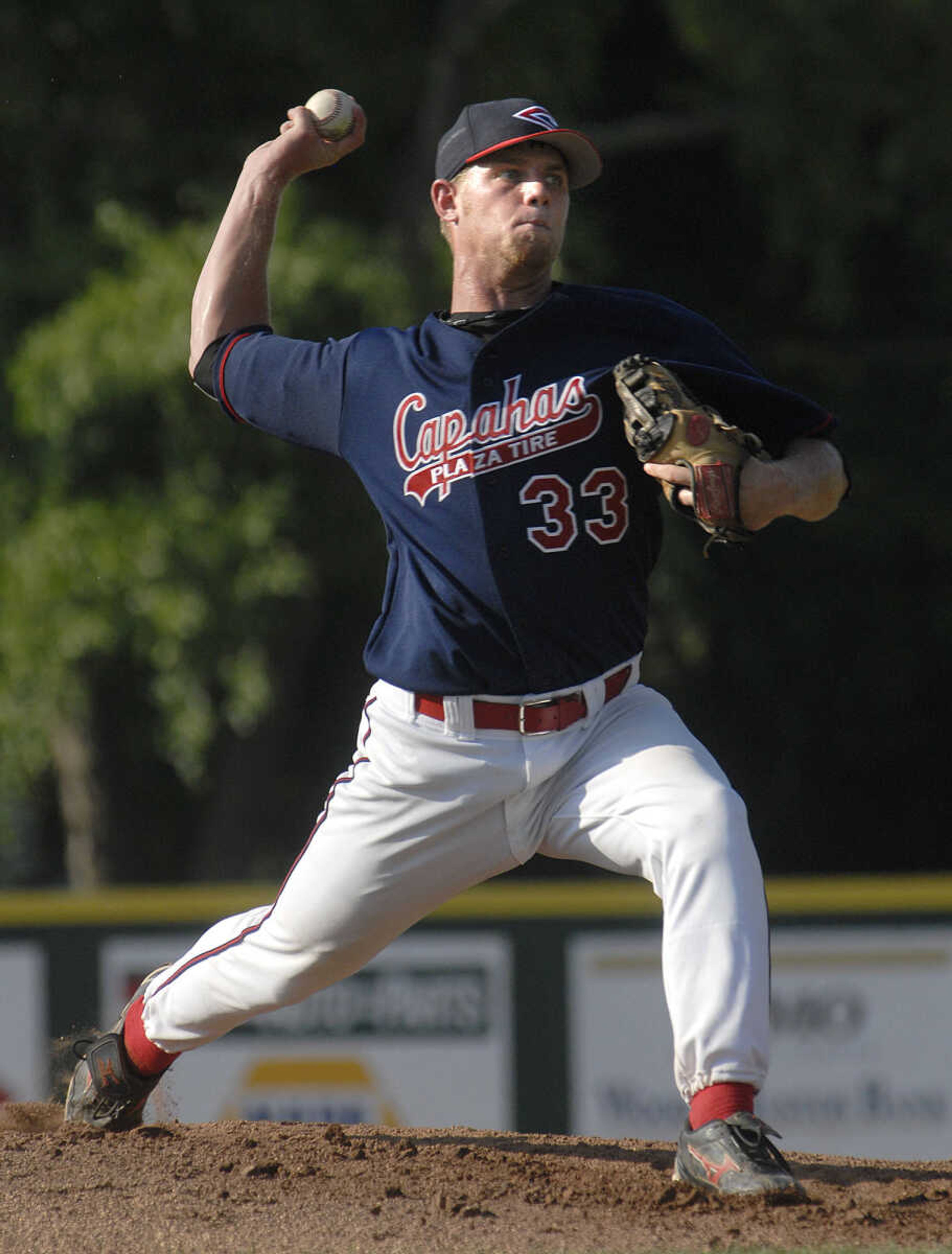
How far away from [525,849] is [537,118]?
135 centimetres

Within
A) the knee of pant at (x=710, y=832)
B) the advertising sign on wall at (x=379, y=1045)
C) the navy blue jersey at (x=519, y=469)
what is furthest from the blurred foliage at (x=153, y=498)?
the knee of pant at (x=710, y=832)

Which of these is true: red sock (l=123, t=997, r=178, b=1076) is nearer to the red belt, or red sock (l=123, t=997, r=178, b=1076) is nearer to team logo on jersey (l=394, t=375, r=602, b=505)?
the red belt

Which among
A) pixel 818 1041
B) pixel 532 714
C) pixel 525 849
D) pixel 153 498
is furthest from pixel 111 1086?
pixel 153 498

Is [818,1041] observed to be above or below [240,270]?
below

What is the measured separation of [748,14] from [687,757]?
24.9 feet

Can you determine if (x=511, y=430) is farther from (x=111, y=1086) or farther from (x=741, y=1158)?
(x=111, y=1086)

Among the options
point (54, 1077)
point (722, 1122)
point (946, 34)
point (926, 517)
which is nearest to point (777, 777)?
point (926, 517)

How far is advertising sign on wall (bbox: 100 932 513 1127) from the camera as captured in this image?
7.20m

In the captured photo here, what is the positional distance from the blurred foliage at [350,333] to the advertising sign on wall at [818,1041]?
8.30 feet

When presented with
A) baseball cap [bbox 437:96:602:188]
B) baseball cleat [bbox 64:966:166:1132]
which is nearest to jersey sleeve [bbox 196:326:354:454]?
baseball cap [bbox 437:96:602:188]

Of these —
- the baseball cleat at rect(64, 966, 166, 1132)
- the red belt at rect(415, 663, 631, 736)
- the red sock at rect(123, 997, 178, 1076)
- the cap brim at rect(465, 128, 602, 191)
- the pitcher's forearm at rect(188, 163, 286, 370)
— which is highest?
the cap brim at rect(465, 128, 602, 191)

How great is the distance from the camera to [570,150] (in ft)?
11.2

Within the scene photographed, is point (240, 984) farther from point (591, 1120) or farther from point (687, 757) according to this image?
point (591, 1120)

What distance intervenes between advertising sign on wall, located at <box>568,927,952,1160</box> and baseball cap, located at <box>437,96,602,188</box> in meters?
4.29
